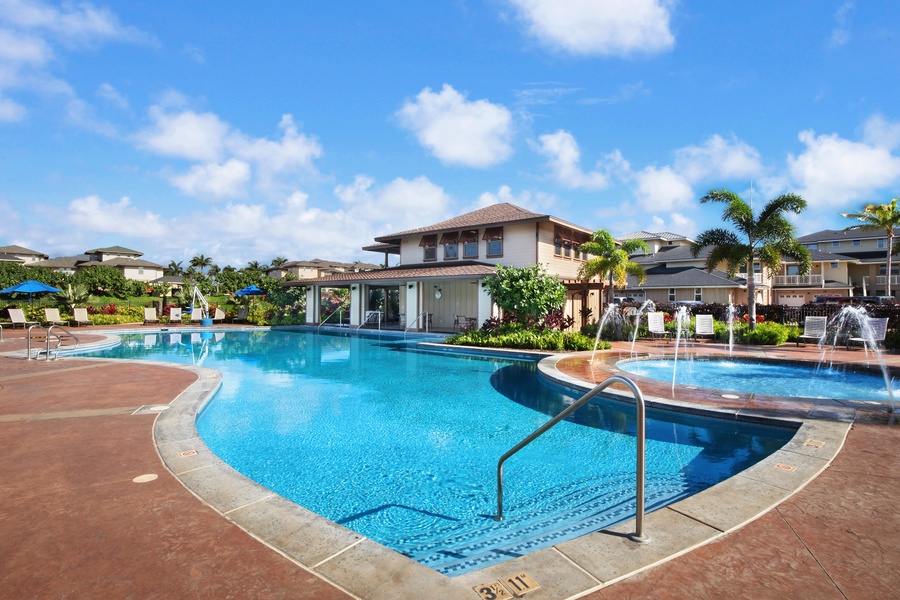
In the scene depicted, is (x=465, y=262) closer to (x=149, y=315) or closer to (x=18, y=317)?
(x=149, y=315)

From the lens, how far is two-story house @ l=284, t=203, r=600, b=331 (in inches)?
877

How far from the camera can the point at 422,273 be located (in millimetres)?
23094

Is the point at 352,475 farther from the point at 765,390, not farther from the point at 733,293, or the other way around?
the point at 733,293

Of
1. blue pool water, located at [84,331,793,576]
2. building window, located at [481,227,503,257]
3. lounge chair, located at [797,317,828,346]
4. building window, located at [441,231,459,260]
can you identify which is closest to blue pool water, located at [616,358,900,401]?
blue pool water, located at [84,331,793,576]

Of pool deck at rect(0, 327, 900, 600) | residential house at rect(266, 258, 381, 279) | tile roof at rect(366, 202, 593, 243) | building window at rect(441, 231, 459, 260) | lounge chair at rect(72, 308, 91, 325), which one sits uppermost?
residential house at rect(266, 258, 381, 279)

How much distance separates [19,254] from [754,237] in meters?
95.5

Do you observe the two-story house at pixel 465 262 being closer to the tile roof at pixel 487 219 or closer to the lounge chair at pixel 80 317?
the tile roof at pixel 487 219

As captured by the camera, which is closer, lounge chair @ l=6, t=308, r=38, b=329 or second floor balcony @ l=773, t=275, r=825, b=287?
lounge chair @ l=6, t=308, r=38, b=329

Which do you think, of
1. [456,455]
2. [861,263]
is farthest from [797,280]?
[456,455]

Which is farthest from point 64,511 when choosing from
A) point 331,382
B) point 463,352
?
point 463,352

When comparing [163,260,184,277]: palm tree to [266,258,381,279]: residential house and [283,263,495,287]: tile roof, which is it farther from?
[283,263,495,287]: tile roof

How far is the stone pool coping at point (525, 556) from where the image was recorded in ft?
8.86

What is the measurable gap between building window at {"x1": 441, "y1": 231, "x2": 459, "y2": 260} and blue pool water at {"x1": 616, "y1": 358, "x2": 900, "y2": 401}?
13.6m

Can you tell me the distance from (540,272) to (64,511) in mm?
16465
